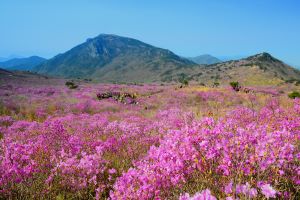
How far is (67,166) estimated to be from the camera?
19.6 ft

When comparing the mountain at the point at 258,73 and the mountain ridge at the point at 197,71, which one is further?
the mountain ridge at the point at 197,71

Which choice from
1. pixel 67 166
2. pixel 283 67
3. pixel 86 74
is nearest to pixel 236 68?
pixel 283 67

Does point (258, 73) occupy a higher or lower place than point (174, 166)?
higher

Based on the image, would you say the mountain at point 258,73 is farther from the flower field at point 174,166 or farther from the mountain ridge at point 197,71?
the flower field at point 174,166

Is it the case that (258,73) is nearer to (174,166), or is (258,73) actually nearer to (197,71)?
(197,71)

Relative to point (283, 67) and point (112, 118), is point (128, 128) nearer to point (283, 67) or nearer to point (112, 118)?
point (112, 118)

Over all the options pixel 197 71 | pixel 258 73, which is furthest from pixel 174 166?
pixel 197 71

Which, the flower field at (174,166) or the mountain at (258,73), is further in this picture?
the mountain at (258,73)

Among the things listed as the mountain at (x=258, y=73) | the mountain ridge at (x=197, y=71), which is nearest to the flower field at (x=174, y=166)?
the mountain at (x=258, y=73)

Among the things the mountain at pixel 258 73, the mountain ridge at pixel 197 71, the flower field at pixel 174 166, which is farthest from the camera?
the mountain ridge at pixel 197 71

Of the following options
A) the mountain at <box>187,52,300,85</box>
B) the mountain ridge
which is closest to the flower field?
the mountain at <box>187,52,300,85</box>

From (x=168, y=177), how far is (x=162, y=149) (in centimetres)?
81

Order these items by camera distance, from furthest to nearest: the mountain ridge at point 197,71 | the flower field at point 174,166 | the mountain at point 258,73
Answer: the mountain ridge at point 197,71 → the mountain at point 258,73 → the flower field at point 174,166

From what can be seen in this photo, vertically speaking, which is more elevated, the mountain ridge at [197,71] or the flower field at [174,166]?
the mountain ridge at [197,71]
